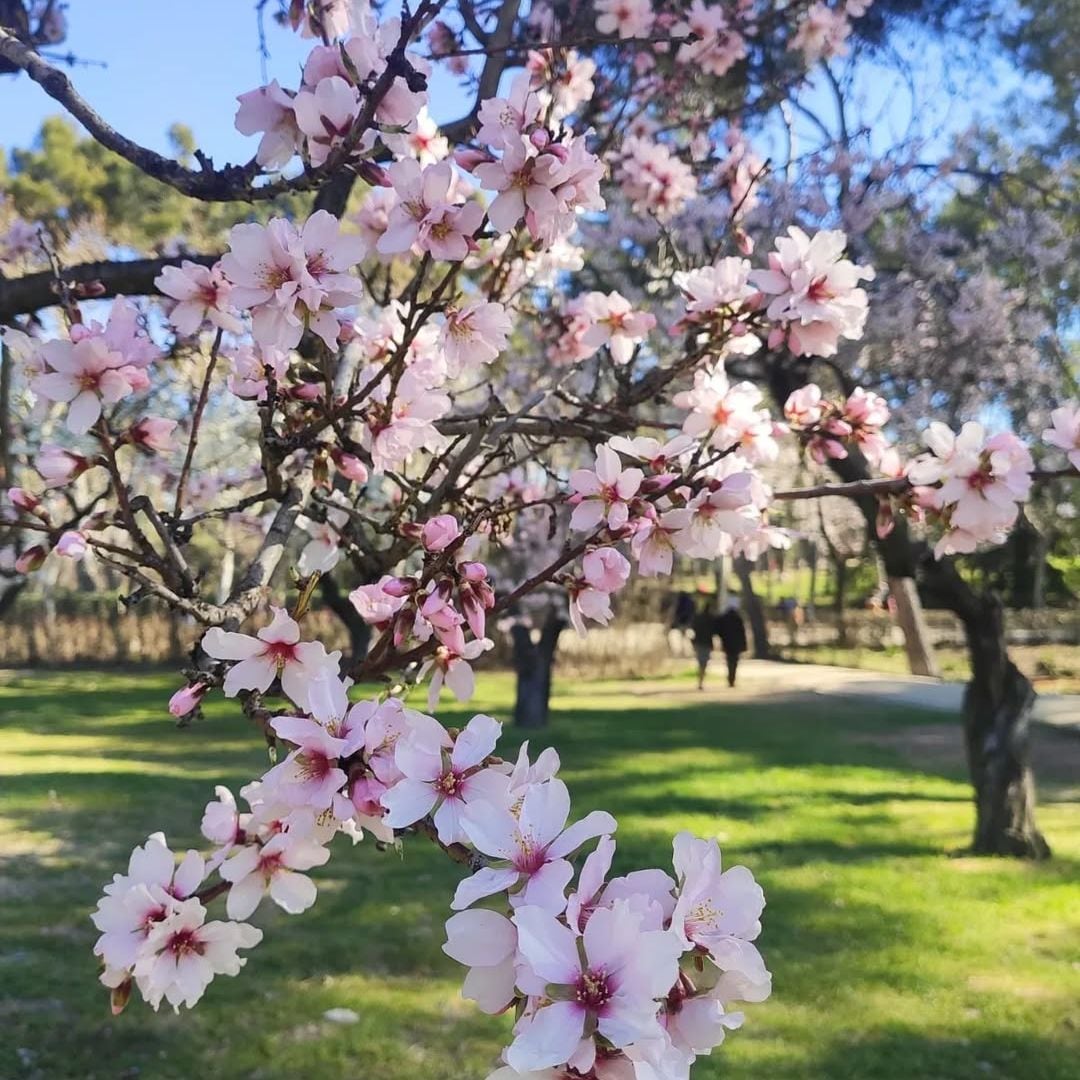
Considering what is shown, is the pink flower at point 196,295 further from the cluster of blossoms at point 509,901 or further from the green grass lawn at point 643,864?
the green grass lawn at point 643,864

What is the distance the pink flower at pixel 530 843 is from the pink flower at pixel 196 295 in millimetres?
958

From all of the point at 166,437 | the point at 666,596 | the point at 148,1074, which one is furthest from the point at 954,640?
the point at 166,437

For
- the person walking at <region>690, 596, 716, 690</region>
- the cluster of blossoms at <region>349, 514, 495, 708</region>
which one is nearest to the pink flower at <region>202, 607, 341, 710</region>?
the cluster of blossoms at <region>349, 514, 495, 708</region>

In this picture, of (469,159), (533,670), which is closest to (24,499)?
(469,159)

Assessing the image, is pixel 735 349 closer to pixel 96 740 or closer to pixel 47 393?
pixel 47 393

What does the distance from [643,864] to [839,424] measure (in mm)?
3849

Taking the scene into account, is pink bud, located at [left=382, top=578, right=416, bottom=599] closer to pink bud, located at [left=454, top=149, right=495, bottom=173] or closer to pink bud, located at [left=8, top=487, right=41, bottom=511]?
pink bud, located at [left=454, top=149, right=495, bottom=173]

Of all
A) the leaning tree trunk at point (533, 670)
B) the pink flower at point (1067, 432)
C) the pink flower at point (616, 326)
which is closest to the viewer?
the pink flower at point (1067, 432)

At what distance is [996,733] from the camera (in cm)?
621

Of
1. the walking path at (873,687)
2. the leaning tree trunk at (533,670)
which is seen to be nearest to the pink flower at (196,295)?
the leaning tree trunk at (533,670)

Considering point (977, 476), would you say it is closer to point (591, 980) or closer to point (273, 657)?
point (273, 657)

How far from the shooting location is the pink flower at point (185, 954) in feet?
4.32

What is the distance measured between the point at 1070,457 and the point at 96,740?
10.3 metres

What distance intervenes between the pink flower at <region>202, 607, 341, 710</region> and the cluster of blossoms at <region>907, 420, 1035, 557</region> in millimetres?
1157
